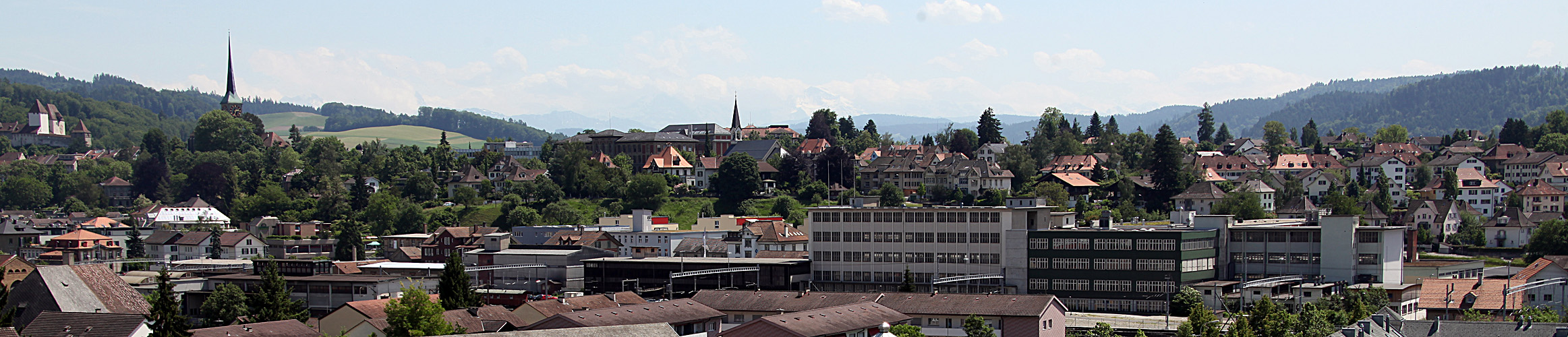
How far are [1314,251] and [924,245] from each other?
18879 mm

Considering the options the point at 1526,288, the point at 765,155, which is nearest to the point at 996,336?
the point at 1526,288

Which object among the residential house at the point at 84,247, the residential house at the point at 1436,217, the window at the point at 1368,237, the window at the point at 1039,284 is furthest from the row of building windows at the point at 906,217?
the residential house at the point at 84,247

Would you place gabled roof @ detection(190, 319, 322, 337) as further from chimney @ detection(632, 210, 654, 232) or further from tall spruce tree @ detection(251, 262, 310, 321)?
chimney @ detection(632, 210, 654, 232)

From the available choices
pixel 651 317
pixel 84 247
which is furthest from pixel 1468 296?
pixel 84 247

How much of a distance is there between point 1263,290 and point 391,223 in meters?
79.3

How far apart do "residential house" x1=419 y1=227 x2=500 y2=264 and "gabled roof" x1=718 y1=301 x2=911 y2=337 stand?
54.1 m

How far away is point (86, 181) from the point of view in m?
153

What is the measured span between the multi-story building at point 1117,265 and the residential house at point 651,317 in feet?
60.6

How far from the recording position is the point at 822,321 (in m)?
48.6

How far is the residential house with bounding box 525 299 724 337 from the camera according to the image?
49.7m

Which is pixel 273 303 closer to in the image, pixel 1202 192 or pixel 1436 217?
pixel 1202 192

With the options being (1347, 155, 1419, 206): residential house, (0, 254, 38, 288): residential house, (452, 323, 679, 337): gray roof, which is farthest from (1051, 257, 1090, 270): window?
(1347, 155, 1419, 206): residential house

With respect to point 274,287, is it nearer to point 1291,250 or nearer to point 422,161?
point 1291,250

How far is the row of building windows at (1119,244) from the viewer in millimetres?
64562
